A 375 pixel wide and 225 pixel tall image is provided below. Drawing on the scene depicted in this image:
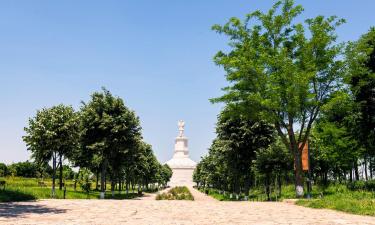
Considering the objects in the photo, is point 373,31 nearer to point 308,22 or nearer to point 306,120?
point 308,22

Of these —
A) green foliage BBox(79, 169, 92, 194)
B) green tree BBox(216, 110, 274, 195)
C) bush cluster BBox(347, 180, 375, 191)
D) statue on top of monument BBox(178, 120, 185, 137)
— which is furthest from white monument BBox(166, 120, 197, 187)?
green tree BBox(216, 110, 274, 195)

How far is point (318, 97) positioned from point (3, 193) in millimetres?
22176

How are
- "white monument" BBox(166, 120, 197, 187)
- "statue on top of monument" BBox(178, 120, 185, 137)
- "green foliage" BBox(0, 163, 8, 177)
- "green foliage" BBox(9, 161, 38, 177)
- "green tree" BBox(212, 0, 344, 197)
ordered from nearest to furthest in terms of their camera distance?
"green tree" BBox(212, 0, 344, 197) < "green foliage" BBox(0, 163, 8, 177) < "green foliage" BBox(9, 161, 38, 177) < "white monument" BBox(166, 120, 197, 187) < "statue on top of monument" BBox(178, 120, 185, 137)

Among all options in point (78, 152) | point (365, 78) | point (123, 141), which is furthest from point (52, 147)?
point (365, 78)

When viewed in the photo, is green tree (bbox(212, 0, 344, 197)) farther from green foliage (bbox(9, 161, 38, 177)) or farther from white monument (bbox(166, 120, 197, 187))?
white monument (bbox(166, 120, 197, 187))

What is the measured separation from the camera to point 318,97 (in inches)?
→ 1109

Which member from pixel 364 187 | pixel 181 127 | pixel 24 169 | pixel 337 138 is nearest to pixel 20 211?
pixel 364 187

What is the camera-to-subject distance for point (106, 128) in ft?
118

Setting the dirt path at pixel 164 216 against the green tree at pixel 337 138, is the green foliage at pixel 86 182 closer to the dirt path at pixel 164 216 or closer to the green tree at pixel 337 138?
the dirt path at pixel 164 216

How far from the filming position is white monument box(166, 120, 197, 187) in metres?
143

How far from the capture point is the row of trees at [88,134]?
33.9 meters

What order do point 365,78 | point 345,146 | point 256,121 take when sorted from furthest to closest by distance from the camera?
point 345,146 < point 256,121 < point 365,78

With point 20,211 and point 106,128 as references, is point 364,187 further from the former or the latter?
point 20,211

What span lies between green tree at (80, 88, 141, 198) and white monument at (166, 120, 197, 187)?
344ft
